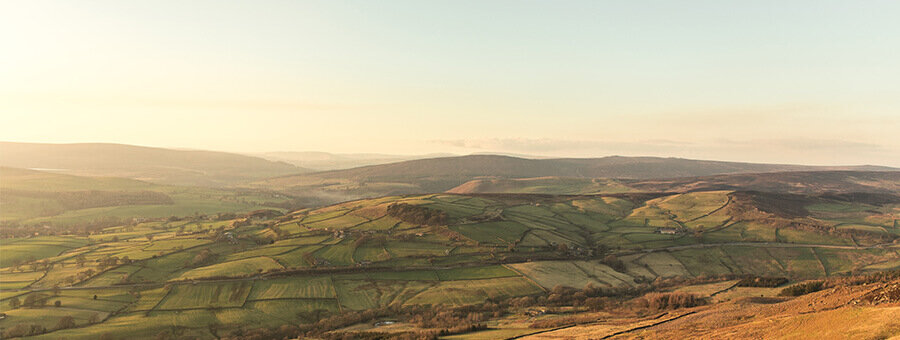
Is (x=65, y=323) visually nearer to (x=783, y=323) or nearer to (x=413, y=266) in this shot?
(x=413, y=266)

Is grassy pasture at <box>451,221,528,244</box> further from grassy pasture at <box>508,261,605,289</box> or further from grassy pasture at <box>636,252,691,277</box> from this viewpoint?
grassy pasture at <box>636,252,691,277</box>

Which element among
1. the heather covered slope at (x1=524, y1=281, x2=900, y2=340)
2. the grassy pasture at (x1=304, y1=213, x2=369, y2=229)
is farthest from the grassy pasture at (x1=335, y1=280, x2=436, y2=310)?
the grassy pasture at (x1=304, y1=213, x2=369, y2=229)

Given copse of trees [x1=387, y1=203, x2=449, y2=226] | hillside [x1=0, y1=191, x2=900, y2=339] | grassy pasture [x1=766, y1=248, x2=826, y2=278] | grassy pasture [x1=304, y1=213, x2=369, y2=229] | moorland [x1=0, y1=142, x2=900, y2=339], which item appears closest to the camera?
moorland [x1=0, y1=142, x2=900, y2=339]

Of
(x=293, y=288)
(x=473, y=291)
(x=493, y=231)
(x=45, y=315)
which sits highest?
(x=493, y=231)

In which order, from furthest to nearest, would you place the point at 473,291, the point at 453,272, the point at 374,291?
the point at 453,272 < the point at 374,291 < the point at 473,291

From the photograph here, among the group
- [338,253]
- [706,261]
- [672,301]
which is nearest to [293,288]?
Result: [338,253]

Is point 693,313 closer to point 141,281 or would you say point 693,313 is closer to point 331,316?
point 331,316

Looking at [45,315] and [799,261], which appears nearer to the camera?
[45,315]
